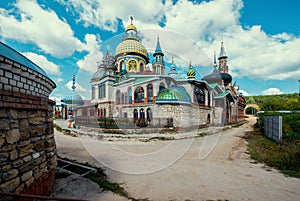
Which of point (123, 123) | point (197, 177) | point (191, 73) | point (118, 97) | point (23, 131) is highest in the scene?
point (191, 73)

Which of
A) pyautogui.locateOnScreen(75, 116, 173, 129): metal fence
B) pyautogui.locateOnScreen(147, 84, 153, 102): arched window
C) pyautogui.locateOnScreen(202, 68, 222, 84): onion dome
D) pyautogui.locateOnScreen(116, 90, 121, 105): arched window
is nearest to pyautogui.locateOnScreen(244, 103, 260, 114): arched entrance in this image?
pyautogui.locateOnScreen(202, 68, 222, 84): onion dome

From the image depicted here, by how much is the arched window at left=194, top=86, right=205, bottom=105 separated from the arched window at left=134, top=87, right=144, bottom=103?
21.4ft

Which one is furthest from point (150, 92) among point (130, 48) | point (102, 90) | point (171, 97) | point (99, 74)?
point (99, 74)

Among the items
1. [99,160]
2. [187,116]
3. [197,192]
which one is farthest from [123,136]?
[197,192]

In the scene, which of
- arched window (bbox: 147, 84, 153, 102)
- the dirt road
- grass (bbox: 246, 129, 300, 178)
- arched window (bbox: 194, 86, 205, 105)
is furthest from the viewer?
arched window (bbox: 194, 86, 205, 105)

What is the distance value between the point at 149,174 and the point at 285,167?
206 inches

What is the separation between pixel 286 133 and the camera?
8.84 m

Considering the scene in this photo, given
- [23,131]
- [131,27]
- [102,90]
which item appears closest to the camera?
[23,131]

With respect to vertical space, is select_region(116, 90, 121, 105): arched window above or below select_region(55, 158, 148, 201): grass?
above

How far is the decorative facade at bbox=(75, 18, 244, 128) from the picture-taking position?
15.9 metres

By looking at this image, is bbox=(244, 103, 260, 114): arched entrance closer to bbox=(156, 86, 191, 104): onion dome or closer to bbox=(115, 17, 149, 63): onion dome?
bbox=(115, 17, 149, 63): onion dome

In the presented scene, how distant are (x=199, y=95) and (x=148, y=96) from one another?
6.78 m

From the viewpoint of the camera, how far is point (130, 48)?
25828 millimetres

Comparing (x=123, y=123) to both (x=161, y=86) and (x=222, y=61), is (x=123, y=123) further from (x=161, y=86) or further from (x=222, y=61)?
(x=222, y=61)
